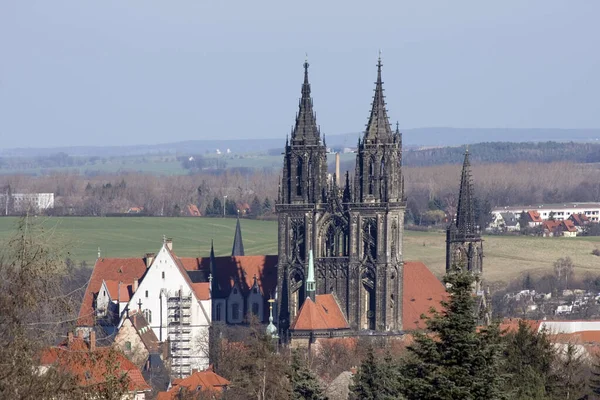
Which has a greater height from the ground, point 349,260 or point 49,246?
point 49,246

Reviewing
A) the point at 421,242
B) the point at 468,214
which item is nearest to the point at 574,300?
the point at 421,242

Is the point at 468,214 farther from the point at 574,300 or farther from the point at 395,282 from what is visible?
the point at 574,300

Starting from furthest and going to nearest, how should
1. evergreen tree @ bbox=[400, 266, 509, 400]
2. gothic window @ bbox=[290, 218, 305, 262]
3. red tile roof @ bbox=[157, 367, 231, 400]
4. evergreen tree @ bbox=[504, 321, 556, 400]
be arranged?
gothic window @ bbox=[290, 218, 305, 262] < red tile roof @ bbox=[157, 367, 231, 400] < evergreen tree @ bbox=[504, 321, 556, 400] < evergreen tree @ bbox=[400, 266, 509, 400]

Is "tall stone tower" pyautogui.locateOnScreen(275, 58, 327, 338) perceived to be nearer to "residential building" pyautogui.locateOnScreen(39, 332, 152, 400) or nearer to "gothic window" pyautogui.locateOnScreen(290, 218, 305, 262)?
"gothic window" pyautogui.locateOnScreen(290, 218, 305, 262)

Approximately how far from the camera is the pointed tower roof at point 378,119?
296 feet

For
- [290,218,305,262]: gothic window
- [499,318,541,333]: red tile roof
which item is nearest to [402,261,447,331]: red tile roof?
[290,218,305,262]: gothic window

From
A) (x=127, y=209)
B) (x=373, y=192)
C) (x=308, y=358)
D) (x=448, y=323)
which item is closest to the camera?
(x=448, y=323)

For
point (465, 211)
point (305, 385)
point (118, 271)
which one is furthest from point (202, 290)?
point (305, 385)

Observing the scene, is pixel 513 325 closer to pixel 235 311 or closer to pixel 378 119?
pixel 378 119

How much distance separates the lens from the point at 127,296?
99125mm

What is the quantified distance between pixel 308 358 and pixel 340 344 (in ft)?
17.7

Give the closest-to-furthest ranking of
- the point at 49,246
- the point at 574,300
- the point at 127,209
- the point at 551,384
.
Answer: the point at 49,246 < the point at 551,384 < the point at 574,300 < the point at 127,209

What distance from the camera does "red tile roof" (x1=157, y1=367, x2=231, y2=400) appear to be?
66.5 meters

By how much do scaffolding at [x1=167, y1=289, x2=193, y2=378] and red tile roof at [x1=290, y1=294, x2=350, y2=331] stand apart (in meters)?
6.13
